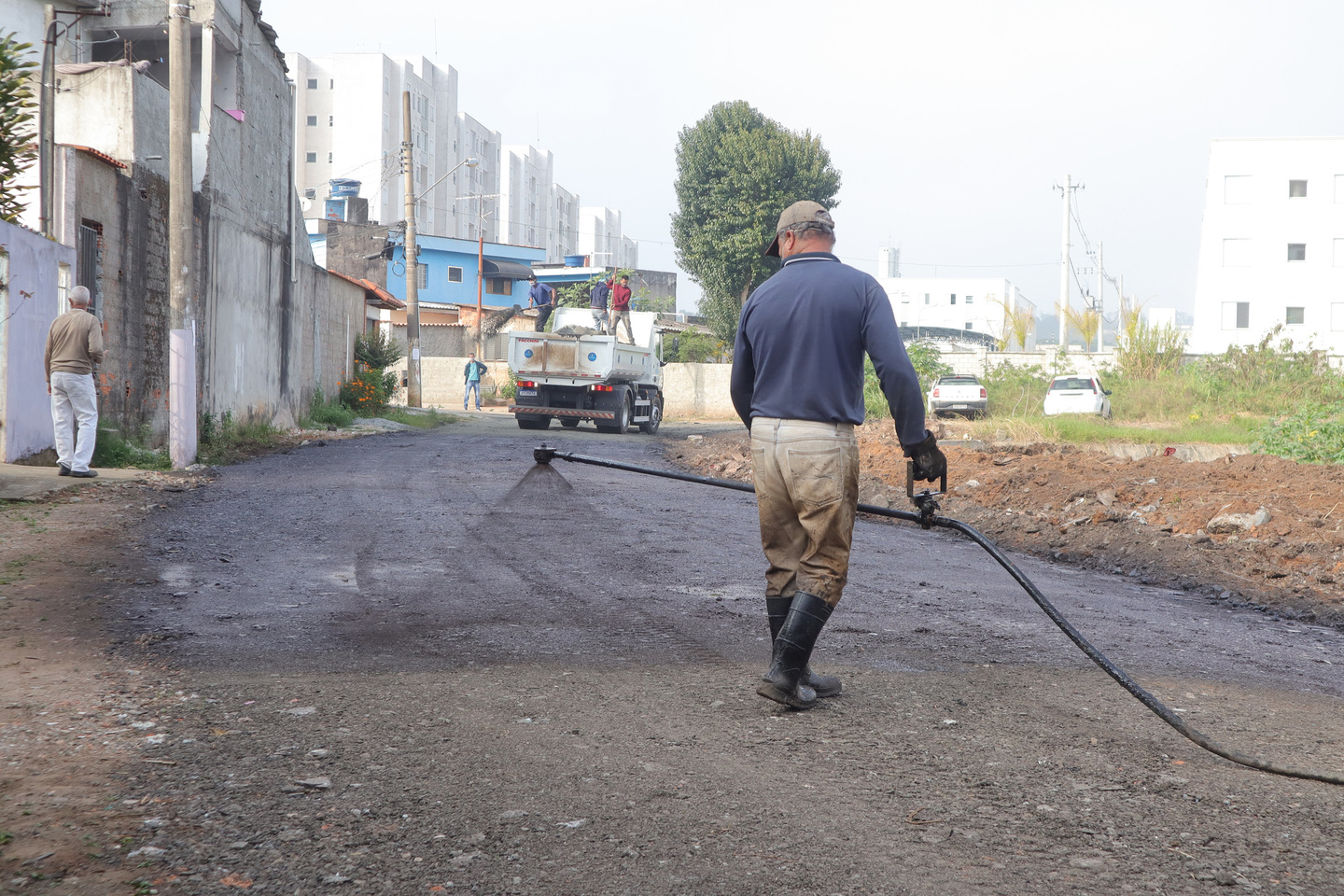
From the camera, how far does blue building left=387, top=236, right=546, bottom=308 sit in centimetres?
5409

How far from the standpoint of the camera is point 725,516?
10.4 meters

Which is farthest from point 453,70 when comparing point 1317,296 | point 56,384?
point 56,384

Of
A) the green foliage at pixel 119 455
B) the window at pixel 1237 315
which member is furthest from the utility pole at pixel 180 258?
the window at pixel 1237 315

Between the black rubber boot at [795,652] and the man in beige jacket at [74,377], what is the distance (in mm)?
8996

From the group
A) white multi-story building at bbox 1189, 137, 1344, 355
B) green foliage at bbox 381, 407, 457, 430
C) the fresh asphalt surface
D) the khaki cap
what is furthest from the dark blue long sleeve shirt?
white multi-story building at bbox 1189, 137, 1344, 355

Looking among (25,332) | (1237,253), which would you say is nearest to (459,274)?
(1237,253)

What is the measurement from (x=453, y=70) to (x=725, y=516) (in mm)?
87422

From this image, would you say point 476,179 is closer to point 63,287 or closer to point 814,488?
point 63,287

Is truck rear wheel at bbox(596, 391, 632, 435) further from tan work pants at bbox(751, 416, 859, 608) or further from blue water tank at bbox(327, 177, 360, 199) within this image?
blue water tank at bbox(327, 177, 360, 199)

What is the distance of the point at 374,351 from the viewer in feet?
91.8

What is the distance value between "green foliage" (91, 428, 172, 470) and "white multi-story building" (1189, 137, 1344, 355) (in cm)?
4419

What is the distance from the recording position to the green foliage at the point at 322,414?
2195cm

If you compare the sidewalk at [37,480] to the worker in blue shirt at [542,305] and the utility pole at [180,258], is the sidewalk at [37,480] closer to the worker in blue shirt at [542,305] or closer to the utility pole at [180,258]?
the utility pole at [180,258]

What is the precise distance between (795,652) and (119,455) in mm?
10912
